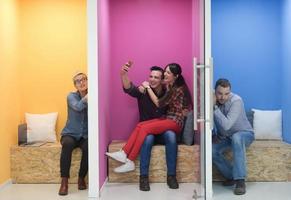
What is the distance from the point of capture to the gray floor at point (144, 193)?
402cm

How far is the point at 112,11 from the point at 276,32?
2.07 m

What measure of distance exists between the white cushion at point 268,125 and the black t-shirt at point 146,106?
3.92 feet

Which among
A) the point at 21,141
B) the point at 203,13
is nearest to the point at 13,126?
the point at 21,141

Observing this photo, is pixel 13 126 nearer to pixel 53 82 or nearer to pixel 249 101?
pixel 53 82

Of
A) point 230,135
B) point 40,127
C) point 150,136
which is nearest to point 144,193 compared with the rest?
point 150,136

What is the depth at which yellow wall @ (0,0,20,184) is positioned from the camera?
444cm

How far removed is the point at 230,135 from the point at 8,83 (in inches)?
101

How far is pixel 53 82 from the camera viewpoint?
5.16 metres

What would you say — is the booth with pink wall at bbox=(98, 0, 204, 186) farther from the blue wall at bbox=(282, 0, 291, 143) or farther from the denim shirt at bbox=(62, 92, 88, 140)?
the blue wall at bbox=(282, 0, 291, 143)

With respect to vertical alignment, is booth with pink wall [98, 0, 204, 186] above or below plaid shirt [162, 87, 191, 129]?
above

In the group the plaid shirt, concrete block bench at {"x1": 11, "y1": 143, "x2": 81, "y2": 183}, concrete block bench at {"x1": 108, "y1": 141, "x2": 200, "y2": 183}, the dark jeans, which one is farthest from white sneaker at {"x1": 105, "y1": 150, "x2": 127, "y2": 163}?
the plaid shirt

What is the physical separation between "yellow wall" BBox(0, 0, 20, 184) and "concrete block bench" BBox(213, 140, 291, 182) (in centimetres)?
232

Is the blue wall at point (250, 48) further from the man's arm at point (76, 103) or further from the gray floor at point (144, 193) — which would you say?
the man's arm at point (76, 103)

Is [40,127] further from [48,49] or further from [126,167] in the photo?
[126,167]
